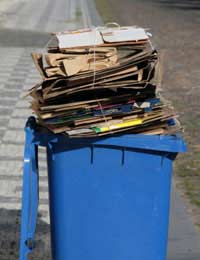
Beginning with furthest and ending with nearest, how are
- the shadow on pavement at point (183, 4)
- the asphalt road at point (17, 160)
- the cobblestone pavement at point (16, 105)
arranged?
the shadow on pavement at point (183, 4) → the cobblestone pavement at point (16, 105) → the asphalt road at point (17, 160)

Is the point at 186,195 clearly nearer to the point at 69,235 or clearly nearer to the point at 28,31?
the point at 69,235

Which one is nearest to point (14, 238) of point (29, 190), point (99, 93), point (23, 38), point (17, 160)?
point (29, 190)

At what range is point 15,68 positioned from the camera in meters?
14.8

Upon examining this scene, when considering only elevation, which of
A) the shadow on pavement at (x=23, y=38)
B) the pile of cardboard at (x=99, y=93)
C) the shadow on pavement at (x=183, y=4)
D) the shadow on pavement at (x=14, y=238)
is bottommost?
the shadow on pavement at (x=183, y=4)

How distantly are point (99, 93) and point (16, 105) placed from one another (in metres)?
6.67

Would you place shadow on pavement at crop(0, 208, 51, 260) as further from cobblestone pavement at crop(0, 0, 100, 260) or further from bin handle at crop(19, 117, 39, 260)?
bin handle at crop(19, 117, 39, 260)

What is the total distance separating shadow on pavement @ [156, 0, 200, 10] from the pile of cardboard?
3020 cm

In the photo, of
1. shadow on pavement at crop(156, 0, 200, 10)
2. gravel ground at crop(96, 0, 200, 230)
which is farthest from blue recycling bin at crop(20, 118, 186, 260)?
shadow on pavement at crop(156, 0, 200, 10)

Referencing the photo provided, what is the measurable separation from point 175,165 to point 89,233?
12.4ft

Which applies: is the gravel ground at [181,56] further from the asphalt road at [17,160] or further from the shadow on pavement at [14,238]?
the shadow on pavement at [14,238]

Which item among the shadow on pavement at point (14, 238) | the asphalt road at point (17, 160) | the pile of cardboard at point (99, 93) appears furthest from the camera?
the asphalt road at point (17, 160)

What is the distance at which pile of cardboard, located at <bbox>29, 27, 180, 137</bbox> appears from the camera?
167 inches

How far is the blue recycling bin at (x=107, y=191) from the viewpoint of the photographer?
4.28 metres

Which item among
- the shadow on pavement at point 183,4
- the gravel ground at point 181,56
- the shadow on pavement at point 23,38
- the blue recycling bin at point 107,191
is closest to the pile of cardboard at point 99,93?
the blue recycling bin at point 107,191
